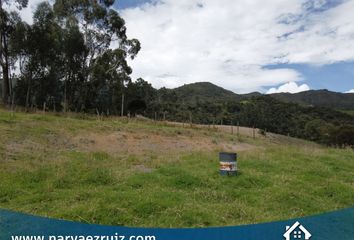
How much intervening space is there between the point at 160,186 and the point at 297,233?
3.26 meters

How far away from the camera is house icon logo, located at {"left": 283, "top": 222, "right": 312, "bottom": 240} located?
15.1 ft

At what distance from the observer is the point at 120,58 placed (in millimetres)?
31969

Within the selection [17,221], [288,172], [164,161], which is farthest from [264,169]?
[17,221]

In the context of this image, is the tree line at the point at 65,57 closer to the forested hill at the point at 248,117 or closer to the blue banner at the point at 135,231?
the forested hill at the point at 248,117

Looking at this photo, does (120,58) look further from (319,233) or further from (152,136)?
(319,233)

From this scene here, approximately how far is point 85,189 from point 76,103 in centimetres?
2841

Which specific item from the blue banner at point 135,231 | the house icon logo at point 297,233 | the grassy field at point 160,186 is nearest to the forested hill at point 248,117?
the grassy field at point 160,186

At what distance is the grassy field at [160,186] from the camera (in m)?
5.47

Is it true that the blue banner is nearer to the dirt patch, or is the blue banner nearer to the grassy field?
the grassy field

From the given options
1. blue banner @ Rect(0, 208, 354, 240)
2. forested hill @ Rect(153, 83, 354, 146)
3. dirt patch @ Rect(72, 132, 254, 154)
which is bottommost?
blue banner @ Rect(0, 208, 354, 240)

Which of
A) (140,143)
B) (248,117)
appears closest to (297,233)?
(140,143)

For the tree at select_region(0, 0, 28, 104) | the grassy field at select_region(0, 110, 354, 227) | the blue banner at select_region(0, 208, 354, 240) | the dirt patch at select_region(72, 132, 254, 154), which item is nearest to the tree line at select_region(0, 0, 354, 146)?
the tree at select_region(0, 0, 28, 104)

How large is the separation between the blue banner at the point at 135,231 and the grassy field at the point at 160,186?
0.46m

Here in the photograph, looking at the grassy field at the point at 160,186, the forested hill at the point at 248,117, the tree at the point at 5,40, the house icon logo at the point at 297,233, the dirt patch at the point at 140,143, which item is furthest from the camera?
the forested hill at the point at 248,117
